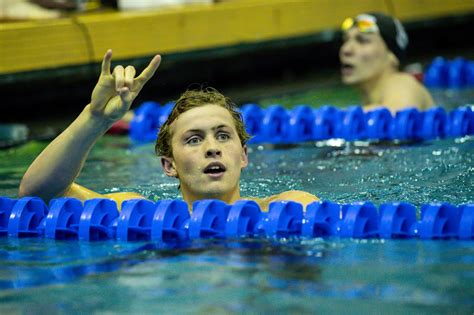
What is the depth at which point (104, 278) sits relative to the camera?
149 inches

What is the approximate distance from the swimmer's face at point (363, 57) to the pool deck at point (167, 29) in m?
1.62

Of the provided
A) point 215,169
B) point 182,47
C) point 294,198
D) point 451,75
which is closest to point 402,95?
point 451,75

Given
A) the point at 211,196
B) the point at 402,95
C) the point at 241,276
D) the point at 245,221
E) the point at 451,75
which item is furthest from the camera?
the point at 451,75

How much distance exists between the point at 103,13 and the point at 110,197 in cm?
419

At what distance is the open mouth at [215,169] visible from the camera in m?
4.58

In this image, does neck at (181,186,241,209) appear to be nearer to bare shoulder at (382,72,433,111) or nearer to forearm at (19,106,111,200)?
forearm at (19,106,111,200)

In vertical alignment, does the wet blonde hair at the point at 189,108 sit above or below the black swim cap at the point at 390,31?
below

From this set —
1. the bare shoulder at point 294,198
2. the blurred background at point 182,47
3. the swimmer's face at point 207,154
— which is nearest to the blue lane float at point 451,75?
the blurred background at point 182,47

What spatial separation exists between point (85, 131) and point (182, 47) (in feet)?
15.1

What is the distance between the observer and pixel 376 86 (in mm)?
8109

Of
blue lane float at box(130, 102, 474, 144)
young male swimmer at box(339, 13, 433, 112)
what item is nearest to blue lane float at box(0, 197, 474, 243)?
blue lane float at box(130, 102, 474, 144)

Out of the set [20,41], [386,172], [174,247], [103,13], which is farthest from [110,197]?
[103,13]

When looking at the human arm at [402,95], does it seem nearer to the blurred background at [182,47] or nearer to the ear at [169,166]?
the blurred background at [182,47]

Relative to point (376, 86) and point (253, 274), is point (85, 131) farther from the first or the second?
point (376, 86)
